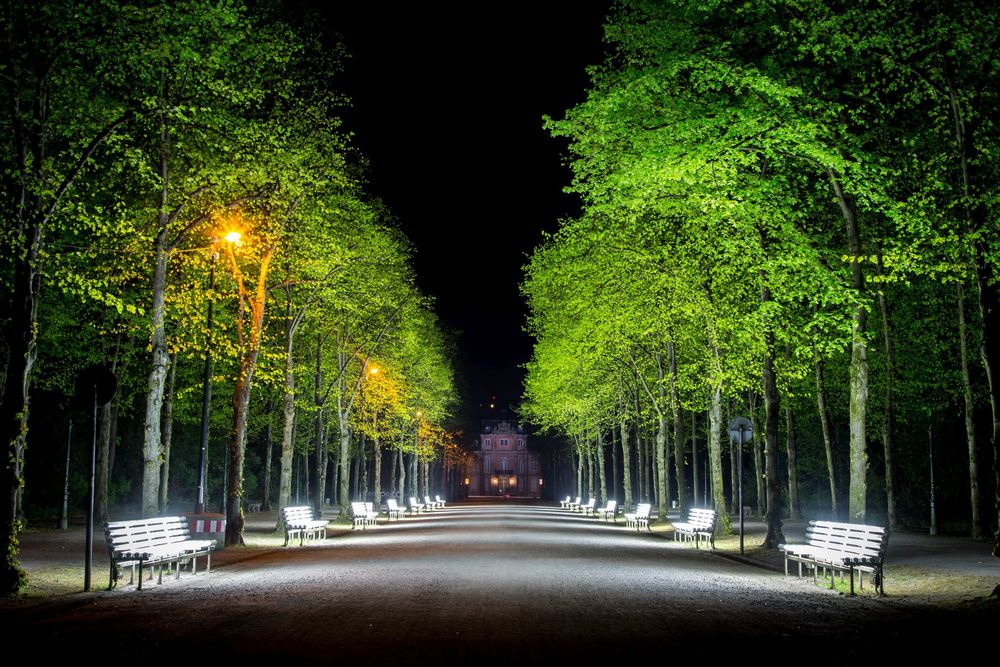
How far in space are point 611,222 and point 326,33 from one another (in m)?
11.5

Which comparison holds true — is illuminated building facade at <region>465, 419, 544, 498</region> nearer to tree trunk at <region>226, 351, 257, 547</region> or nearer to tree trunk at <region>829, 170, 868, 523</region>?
tree trunk at <region>226, 351, 257, 547</region>

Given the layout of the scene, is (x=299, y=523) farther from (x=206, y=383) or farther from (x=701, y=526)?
(x=701, y=526)

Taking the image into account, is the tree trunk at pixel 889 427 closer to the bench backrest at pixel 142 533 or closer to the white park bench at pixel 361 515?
the white park bench at pixel 361 515

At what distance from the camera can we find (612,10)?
2555 centimetres

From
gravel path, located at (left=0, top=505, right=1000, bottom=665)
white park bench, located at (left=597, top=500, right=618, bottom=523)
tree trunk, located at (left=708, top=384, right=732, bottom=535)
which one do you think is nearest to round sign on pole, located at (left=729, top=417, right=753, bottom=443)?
gravel path, located at (left=0, top=505, right=1000, bottom=665)

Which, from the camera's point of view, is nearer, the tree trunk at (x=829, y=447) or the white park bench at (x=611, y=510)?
the tree trunk at (x=829, y=447)

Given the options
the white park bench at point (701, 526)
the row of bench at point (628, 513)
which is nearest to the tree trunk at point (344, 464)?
the row of bench at point (628, 513)

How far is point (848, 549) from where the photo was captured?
15016 mm

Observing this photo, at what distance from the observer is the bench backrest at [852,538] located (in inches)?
555

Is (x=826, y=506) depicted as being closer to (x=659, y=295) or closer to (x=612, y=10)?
(x=659, y=295)

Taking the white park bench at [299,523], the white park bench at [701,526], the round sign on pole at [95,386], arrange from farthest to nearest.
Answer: the white park bench at [701,526], the white park bench at [299,523], the round sign on pole at [95,386]

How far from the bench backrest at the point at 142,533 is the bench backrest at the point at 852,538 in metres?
11.4

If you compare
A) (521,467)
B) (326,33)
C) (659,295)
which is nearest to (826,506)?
(659,295)

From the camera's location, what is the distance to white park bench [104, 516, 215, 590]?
1402cm
